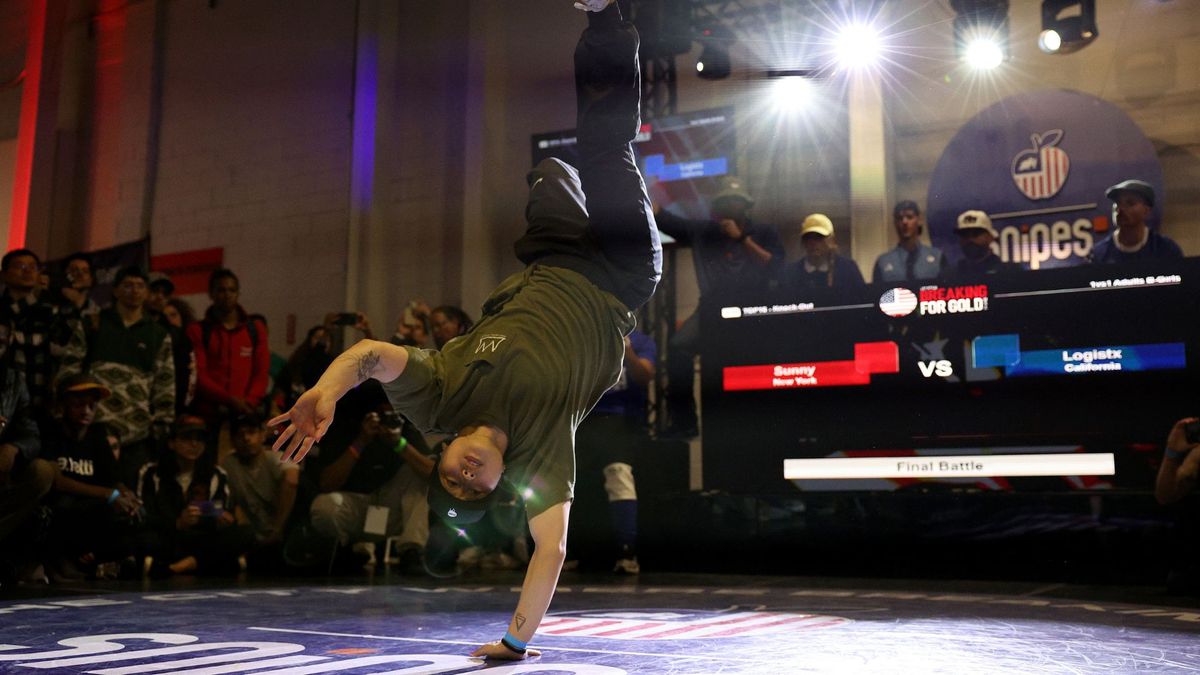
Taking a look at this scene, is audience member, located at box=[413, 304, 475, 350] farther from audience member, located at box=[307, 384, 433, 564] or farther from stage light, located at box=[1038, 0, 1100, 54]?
stage light, located at box=[1038, 0, 1100, 54]

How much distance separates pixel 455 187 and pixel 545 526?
668cm

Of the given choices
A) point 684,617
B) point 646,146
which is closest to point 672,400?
point 646,146

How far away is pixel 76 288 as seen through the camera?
6.43 meters

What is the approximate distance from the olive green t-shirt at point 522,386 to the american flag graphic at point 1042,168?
17.9ft

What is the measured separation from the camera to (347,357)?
2.85m

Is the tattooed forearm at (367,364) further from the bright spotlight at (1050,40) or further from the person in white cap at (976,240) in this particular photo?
the bright spotlight at (1050,40)

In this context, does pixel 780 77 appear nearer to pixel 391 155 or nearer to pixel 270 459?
pixel 391 155

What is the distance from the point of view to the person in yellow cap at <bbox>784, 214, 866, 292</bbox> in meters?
6.62

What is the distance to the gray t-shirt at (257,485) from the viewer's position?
663 centimetres

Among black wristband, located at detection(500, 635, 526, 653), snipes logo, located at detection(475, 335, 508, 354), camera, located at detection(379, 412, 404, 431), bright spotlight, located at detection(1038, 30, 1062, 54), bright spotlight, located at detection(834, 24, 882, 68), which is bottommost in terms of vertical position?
black wristband, located at detection(500, 635, 526, 653)

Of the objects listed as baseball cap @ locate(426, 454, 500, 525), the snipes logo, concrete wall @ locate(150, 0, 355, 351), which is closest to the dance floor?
baseball cap @ locate(426, 454, 500, 525)

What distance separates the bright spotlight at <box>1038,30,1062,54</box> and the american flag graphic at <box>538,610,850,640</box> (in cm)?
480

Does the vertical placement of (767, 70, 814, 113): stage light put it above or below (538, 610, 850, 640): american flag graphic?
above

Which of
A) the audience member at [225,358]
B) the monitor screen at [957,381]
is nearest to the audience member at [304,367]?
the audience member at [225,358]
